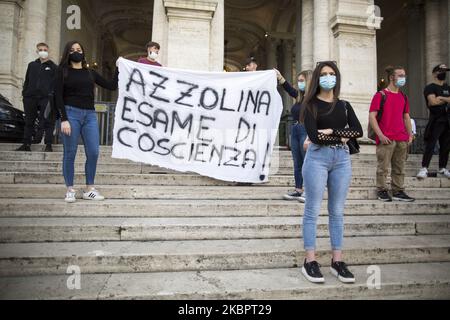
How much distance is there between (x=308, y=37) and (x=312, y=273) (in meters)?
10.2

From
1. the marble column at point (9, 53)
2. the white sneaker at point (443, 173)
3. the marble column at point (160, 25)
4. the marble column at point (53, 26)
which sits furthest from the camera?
the marble column at point (53, 26)

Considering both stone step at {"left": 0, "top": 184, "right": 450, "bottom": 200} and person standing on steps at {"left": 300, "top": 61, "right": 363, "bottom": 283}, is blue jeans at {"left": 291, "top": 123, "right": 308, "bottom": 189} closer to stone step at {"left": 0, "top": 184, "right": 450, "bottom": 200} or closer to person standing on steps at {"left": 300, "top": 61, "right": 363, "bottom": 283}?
stone step at {"left": 0, "top": 184, "right": 450, "bottom": 200}

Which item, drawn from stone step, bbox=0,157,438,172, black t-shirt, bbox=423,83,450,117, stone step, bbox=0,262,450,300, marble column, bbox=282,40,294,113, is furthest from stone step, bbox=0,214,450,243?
marble column, bbox=282,40,294,113

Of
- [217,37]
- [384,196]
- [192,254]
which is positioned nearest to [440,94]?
[384,196]

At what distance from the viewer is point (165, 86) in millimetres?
→ 5145

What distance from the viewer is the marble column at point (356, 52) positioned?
9617 mm

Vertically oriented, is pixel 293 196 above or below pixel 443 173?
below

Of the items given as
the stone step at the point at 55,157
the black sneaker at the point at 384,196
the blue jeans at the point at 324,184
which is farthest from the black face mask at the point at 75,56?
the black sneaker at the point at 384,196

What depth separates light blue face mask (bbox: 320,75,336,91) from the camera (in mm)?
2824

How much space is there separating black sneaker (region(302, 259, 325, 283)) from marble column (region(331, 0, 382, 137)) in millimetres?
7924

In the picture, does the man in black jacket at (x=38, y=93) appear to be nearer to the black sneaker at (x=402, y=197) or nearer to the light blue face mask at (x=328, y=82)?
the light blue face mask at (x=328, y=82)

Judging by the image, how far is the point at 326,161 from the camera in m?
2.79

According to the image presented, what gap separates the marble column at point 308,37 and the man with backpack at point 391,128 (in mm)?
6406

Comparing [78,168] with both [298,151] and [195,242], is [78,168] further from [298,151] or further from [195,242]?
[298,151]
